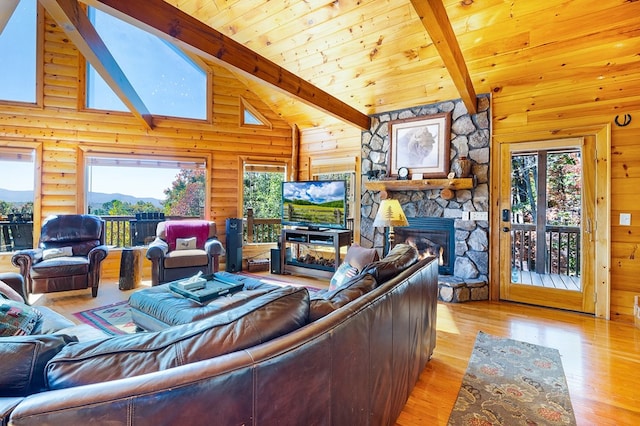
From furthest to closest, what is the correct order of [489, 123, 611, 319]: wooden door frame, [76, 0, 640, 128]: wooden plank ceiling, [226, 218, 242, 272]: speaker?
[226, 218, 242, 272]: speaker → [489, 123, 611, 319]: wooden door frame → [76, 0, 640, 128]: wooden plank ceiling

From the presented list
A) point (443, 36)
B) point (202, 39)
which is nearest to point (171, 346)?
point (202, 39)

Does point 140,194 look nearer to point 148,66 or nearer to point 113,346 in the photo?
point 148,66

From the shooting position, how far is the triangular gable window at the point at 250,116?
5820 millimetres

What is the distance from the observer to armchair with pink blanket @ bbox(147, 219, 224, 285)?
4.13 metres

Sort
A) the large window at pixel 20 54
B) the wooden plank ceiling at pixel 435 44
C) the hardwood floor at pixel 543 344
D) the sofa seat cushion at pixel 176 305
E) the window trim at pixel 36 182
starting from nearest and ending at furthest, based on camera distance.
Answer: the hardwood floor at pixel 543 344 < the sofa seat cushion at pixel 176 305 < the wooden plank ceiling at pixel 435 44 < the large window at pixel 20 54 < the window trim at pixel 36 182

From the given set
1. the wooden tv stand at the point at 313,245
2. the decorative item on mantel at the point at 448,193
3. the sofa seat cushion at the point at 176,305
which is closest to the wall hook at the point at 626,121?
the decorative item on mantel at the point at 448,193

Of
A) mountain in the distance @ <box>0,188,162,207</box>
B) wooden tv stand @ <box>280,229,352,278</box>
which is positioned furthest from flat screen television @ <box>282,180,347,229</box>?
mountain in the distance @ <box>0,188,162,207</box>

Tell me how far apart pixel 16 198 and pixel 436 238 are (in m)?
6.30

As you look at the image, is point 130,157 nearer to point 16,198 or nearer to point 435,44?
point 16,198

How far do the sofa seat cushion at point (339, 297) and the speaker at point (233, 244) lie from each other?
13.0 ft

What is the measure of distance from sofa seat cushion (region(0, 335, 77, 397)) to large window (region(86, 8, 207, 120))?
17.6ft

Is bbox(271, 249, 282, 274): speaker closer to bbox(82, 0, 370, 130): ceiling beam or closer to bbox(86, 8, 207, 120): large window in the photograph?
bbox(82, 0, 370, 130): ceiling beam

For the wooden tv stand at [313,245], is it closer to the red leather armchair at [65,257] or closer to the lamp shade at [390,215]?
the lamp shade at [390,215]

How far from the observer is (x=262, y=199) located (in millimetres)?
6094
